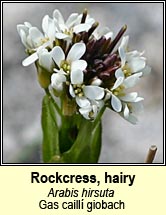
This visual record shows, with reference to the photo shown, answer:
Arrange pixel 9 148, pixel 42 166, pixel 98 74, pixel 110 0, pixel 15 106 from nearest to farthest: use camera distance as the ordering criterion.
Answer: pixel 98 74 < pixel 42 166 < pixel 9 148 < pixel 15 106 < pixel 110 0

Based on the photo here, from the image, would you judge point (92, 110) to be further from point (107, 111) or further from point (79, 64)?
point (107, 111)

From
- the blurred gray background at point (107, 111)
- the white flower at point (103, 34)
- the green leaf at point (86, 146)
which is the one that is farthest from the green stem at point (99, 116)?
the blurred gray background at point (107, 111)

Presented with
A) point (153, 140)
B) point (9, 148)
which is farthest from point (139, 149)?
point (9, 148)

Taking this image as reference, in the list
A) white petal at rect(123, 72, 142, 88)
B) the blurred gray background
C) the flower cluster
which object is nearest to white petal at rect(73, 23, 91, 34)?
the flower cluster

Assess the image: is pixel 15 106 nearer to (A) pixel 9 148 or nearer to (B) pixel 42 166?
(A) pixel 9 148

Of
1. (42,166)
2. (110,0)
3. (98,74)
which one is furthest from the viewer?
(110,0)

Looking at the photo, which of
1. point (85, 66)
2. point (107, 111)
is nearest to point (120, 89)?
point (85, 66)

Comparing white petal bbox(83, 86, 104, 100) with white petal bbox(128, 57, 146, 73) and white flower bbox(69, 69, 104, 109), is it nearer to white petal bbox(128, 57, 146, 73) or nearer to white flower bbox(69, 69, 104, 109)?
white flower bbox(69, 69, 104, 109)
